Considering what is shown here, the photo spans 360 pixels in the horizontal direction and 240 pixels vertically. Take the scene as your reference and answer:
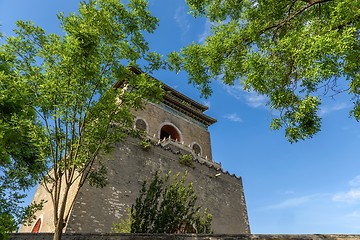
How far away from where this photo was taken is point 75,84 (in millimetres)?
6961

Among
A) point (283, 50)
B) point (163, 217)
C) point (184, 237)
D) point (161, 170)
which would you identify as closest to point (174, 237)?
point (184, 237)

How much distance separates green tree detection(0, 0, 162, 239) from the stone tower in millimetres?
1321

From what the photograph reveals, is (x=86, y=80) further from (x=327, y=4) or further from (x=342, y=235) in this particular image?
(x=342, y=235)

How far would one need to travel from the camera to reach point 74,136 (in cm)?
743

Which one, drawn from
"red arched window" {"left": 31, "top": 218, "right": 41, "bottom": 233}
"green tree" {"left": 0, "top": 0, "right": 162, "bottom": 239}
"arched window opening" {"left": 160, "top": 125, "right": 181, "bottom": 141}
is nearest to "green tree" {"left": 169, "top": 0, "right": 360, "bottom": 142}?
"green tree" {"left": 0, "top": 0, "right": 162, "bottom": 239}

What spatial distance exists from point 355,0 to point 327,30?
0.80 metres

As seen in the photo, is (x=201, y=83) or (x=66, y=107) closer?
(x=66, y=107)

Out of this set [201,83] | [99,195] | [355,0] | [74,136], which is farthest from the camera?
[99,195]

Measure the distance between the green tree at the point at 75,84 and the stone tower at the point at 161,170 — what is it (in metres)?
1.32

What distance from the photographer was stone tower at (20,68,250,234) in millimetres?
12570

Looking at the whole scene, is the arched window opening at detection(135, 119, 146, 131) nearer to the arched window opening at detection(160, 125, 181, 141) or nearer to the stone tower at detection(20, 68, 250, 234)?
the stone tower at detection(20, 68, 250, 234)

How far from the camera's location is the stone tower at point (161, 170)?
12570mm

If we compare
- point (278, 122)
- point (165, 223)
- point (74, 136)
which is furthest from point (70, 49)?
point (165, 223)

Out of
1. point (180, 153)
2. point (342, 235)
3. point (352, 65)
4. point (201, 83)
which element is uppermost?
point (180, 153)
